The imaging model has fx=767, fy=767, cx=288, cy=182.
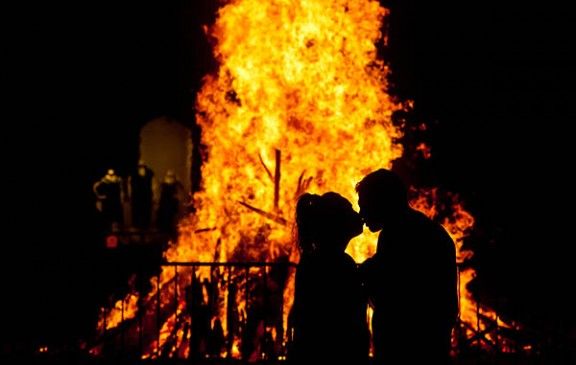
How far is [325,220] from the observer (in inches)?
155

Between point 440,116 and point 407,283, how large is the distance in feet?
44.4

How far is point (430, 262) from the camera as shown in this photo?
398 cm

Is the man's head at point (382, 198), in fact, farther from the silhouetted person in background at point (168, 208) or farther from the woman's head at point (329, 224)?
the silhouetted person in background at point (168, 208)

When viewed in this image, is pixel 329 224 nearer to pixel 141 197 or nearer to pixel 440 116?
pixel 440 116

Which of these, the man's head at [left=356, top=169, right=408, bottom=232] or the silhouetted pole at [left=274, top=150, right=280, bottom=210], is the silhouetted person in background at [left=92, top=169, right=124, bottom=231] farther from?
the man's head at [left=356, top=169, right=408, bottom=232]

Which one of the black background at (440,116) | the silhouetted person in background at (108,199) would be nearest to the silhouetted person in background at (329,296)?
the black background at (440,116)

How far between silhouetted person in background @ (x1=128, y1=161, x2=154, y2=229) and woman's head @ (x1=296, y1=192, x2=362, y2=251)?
618 inches

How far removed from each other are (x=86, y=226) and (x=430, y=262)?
15.7 metres

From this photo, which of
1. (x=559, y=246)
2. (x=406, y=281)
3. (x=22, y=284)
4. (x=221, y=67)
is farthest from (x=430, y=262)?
(x=559, y=246)

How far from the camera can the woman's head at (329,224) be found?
3.92 metres

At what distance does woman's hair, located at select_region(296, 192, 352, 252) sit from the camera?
12.9 ft

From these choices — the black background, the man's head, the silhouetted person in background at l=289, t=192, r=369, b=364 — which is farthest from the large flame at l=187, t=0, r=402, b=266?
the silhouetted person in background at l=289, t=192, r=369, b=364

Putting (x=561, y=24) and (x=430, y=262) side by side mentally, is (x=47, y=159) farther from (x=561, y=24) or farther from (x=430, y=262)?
(x=430, y=262)

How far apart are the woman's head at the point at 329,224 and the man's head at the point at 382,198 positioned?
0.12 meters
